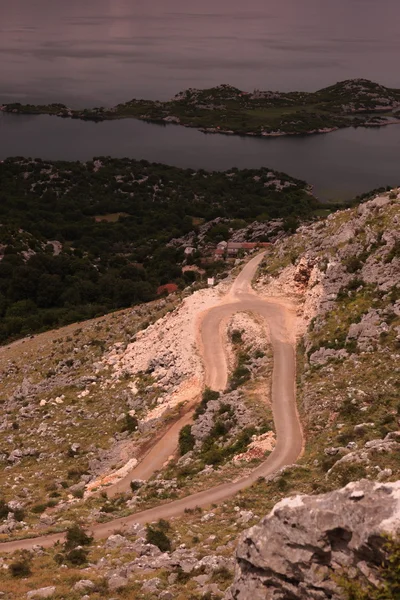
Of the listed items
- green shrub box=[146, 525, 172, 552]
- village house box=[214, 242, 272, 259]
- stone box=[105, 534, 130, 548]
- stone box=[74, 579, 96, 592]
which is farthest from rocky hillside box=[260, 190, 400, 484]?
village house box=[214, 242, 272, 259]

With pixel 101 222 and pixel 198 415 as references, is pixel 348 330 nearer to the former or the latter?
pixel 198 415

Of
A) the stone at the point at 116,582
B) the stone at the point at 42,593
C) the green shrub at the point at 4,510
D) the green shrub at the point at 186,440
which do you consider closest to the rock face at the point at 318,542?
the stone at the point at 116,582

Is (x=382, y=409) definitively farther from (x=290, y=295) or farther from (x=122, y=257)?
(x=122, y=257)

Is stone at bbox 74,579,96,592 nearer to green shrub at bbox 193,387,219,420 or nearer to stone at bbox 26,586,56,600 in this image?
stone at bbox 26,586,56,600

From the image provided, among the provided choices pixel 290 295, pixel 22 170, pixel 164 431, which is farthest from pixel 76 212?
pixel 164 431

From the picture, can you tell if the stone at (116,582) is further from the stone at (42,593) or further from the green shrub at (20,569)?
the green shrub at (20,569)

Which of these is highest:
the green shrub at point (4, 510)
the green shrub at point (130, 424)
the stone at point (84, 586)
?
the stone at point (84, 586)
